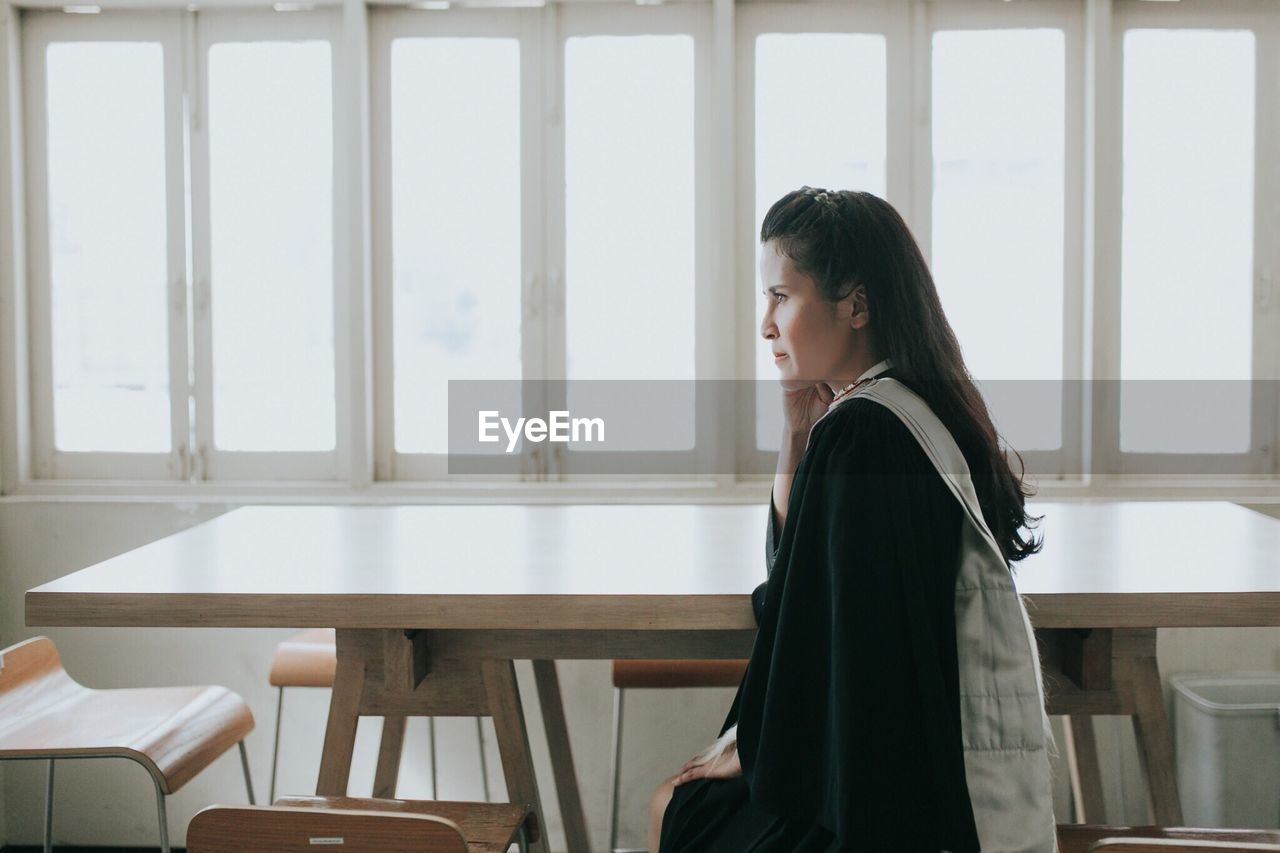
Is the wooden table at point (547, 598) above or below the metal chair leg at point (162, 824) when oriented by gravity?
above

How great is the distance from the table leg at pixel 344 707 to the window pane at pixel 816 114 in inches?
64.6

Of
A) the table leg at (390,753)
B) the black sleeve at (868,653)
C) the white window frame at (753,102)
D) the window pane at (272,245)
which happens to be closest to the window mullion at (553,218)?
the white window frame at (753,102)

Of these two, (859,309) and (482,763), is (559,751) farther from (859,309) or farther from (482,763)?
(859,309)

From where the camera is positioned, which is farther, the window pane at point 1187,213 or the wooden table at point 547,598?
the window pane at point 1187,213

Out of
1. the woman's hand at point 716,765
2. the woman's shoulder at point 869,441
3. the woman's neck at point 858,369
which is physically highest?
the woman's neck at point 858,369

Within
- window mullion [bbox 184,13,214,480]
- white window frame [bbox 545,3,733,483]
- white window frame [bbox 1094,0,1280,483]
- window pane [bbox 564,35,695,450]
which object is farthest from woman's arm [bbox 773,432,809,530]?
window mullion [bbox 184,13,214,480]

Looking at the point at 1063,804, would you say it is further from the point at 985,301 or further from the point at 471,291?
the point at 471,291

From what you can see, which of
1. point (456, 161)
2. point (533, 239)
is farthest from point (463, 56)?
point (533, 239)

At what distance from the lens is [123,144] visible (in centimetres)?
309

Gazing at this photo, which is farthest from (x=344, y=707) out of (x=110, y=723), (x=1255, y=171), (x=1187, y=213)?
(x=1255, y=171)

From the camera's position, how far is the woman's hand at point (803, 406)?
1531 millimetres

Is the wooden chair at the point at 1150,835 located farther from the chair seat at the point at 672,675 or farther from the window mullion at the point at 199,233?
the window mullion at the point at 199,233

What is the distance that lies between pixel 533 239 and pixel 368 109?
0.59m

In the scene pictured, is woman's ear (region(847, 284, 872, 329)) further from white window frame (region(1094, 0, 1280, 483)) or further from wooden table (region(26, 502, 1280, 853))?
white window frame (region(1094, 0, 1280, 483))
